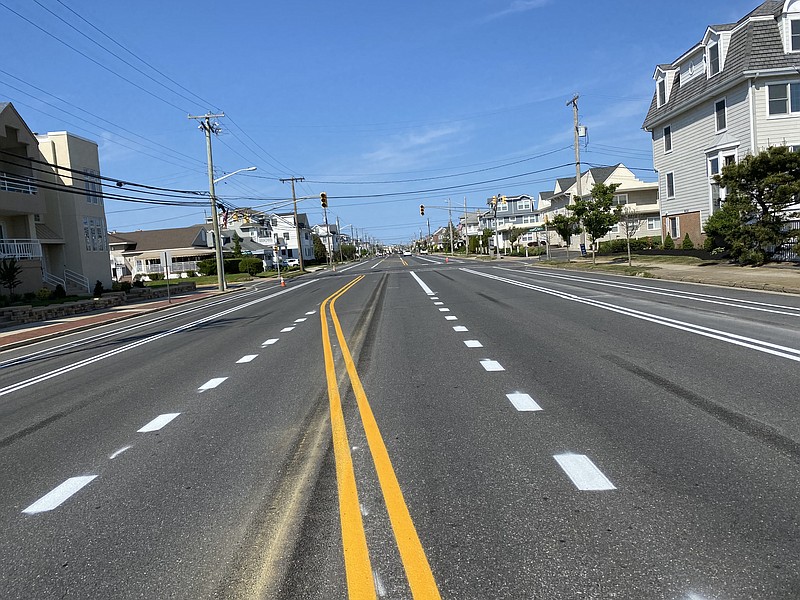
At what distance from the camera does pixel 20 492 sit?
525 cm

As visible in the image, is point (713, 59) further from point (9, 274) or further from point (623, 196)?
point (9, 274)

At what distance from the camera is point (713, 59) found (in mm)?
33969

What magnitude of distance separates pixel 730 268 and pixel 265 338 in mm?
21207

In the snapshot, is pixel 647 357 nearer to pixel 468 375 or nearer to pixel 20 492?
pixel 468 375

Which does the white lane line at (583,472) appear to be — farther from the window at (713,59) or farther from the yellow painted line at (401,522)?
the window at (713,59)

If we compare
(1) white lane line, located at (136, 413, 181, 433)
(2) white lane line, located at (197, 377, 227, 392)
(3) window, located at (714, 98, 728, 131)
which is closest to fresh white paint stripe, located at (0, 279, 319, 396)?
(2) white lane line, located at (197, 377, 227, 392)

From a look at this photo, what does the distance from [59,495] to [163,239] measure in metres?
83.3

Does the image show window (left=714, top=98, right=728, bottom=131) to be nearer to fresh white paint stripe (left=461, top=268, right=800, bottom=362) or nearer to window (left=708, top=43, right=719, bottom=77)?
window (left=708, top=43, right=719, bottom=77)

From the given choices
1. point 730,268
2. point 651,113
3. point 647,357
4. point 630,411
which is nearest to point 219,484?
point 630,411

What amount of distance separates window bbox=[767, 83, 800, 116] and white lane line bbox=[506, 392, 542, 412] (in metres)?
30.4

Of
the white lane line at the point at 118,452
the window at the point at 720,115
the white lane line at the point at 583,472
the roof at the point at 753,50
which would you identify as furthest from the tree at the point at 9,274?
the window at the point at 720,115

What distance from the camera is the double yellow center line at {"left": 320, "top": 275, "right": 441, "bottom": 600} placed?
3443 millimetres

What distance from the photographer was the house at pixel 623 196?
64.3m

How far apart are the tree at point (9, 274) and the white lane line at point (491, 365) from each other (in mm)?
28979
